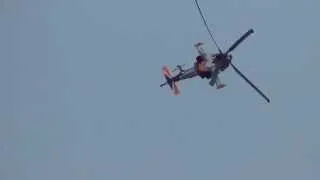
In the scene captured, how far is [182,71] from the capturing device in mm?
63281

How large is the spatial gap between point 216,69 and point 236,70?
3.05 meters

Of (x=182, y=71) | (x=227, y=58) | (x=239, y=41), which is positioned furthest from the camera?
(x=182, y=71)

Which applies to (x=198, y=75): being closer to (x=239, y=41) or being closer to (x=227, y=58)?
(x=227, y=58)

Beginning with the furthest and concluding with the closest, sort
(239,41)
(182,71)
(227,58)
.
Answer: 1. (182,71)
2. (227,58)
3. (239,41)

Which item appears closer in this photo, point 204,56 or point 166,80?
point 204,56

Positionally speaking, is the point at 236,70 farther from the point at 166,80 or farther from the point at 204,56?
the point at 166,80

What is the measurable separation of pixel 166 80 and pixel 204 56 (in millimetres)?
6663

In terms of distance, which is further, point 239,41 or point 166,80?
point 166,80

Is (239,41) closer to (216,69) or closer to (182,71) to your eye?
(216,69)

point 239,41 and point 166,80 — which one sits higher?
point 166,80

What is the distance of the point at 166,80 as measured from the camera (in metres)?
65.0

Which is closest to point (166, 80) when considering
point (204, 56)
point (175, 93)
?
point (175, 93)

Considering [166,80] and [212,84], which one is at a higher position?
[166,80]

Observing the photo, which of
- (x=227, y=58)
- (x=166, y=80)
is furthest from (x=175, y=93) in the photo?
(x=227, y=58)
